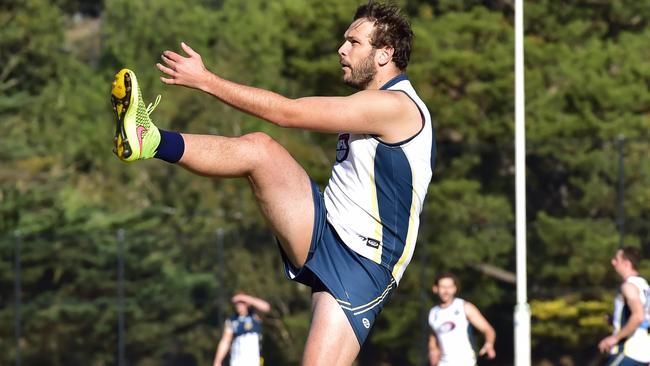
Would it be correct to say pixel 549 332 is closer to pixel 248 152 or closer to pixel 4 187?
pixel 4 187

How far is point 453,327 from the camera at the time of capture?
487 inches

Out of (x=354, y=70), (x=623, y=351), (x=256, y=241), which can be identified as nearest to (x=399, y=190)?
(x=354, y=70)

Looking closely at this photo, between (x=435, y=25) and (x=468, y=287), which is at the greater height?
(x=435, y=25)

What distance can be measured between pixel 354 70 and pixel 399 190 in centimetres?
55

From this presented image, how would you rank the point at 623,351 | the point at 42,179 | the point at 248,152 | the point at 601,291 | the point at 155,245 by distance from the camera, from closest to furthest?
the point at 248,152 < the point at 623,351 < the point at 601,291 < the point at 155,245 < the point at 42,179

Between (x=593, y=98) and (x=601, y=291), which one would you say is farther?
(x=593, y=98)

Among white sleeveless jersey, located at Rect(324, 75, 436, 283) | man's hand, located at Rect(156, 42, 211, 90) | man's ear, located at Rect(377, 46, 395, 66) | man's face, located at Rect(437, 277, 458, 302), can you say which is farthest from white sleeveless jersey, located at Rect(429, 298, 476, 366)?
man's hand, located at Rect(156, 42, 211, 90)

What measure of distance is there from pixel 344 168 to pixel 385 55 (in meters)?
0.52

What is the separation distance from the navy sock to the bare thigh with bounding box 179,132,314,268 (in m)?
0.02

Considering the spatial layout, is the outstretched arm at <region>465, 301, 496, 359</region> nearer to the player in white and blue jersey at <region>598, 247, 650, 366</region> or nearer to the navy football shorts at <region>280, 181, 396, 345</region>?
the player in white and blue jersey at <region>598, 247, 650, 366</region>

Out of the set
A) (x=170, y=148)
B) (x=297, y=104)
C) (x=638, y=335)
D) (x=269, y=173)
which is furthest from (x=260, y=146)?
(x=638, y=335)

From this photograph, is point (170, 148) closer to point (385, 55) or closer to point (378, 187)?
point (378, 187)

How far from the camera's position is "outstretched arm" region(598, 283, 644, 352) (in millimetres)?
11445

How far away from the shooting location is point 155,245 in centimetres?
2108
